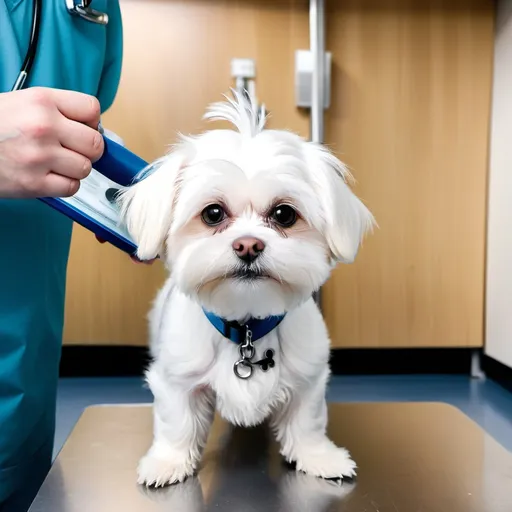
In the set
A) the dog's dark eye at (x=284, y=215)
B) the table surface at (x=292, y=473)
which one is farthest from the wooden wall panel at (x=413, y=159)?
the dog's dark eye at (x=284, y=215)

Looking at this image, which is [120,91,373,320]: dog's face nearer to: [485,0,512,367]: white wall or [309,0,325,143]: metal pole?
[309,0,325,143]: metal pole

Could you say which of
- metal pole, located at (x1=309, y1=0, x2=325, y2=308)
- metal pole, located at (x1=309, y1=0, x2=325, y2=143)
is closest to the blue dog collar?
metal pole, located at (x1=309, y1=0, x2=325, y2=308)

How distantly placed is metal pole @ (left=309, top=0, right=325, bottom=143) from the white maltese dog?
42.4 inches

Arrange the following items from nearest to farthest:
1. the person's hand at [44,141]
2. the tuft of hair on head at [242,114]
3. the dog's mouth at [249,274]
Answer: the person's hand at [44,141]
the dog's mouth at [249,274]
the tuft of hair on head at [242,114]

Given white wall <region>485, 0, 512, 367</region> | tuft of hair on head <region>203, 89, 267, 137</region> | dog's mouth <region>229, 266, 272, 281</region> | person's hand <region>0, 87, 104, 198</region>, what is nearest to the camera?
person's hand <region>0, 87, 104, 198</region>

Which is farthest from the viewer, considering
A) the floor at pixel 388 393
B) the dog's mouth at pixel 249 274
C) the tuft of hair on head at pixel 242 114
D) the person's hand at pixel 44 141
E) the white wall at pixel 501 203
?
the white wall at pixel 501 203

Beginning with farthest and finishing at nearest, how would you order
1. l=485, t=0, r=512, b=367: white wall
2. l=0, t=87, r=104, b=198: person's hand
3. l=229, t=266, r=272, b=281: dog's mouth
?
1. l=485, t=0, r=512, b=367: white wall
2. l=229, t=266, r=272, b=281: dog's mouth
3. l=0, t=87, r=104, b=198: person's hand

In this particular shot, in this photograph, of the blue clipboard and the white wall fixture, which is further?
the white wall fixture

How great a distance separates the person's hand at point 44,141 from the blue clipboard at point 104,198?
0.06m

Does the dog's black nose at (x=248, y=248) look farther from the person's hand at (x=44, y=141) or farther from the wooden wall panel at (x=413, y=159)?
the wooden wall panel at (x=413, y=159)

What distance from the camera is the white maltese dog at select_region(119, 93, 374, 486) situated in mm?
684

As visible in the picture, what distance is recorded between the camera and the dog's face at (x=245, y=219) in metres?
0.67

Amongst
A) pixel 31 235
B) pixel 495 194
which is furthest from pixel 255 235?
pixel 495 194

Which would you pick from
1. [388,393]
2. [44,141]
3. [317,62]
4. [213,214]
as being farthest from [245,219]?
[388,393]
